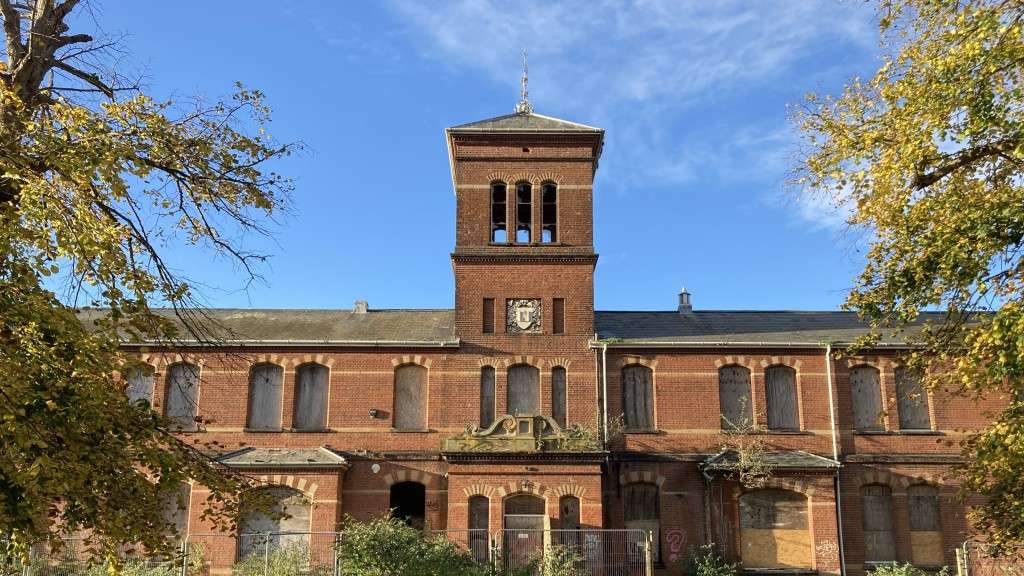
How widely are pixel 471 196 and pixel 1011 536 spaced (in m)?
18.1

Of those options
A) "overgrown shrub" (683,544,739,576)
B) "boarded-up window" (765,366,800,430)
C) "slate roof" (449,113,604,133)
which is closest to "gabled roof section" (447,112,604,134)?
"slate roof" (449,113,604,133)

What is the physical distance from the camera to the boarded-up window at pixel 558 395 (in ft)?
86.8

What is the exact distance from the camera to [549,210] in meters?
28.5

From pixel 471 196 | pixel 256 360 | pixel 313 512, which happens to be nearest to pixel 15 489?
pixel 313 512

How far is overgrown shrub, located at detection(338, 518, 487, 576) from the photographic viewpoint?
18734 mm

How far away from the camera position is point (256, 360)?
2692cm

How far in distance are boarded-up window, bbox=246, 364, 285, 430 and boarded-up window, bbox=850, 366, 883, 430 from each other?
17189 mm

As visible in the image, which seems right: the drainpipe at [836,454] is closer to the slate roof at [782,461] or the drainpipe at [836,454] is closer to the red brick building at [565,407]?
the red brick building at [565,407]

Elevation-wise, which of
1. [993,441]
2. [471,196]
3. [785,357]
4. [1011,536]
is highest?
[471,196]

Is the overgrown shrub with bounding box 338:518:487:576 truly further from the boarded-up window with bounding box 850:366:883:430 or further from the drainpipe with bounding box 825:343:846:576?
the boarded-up window with bounding box 850:366:883:430

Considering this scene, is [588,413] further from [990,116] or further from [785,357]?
[990,116]

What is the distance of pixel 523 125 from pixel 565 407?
908cm

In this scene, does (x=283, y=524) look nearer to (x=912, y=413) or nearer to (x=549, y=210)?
(x=549, y=210)

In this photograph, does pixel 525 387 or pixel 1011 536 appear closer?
pixel 1011 536
